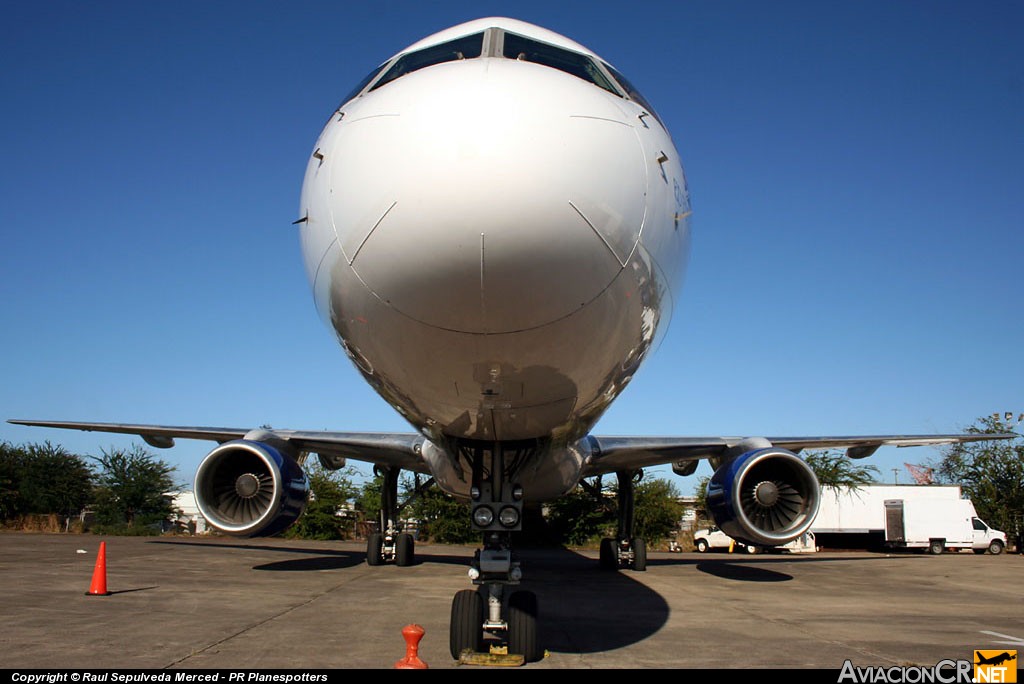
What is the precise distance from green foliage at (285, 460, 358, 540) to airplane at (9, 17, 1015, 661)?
78.4 ft

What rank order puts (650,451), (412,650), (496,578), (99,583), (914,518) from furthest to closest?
(914,518), (650,451), (99,583), (496,578), (412,650)

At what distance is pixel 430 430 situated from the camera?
5082mm

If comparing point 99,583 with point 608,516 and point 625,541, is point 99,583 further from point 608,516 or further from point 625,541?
point 608,516

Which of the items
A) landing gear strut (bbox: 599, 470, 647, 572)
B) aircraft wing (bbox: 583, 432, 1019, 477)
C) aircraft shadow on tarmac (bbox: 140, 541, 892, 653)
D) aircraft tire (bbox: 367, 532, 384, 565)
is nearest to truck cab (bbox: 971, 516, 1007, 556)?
aircraft shadow on tarmac (bbox: 140, 541, 892, 653)

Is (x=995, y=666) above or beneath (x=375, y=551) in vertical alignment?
above

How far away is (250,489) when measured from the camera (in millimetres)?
10133

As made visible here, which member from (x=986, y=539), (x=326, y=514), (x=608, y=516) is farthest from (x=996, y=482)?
(x=326, y=514)

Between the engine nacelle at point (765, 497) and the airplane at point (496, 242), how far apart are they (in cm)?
468

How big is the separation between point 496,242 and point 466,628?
3.22 meters

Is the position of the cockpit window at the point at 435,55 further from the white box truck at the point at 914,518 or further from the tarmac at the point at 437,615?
the white box truck at the point at 914,518

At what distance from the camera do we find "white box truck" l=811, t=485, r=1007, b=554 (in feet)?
84.8

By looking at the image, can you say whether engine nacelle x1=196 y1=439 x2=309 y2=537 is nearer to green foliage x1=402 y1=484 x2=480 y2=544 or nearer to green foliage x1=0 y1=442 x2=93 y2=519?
green foliage x1=402 y1=484 x2=480 y2=544

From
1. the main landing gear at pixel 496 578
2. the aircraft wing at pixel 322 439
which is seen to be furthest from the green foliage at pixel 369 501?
the main landing gear at pixel 496 578

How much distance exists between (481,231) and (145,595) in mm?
8064
